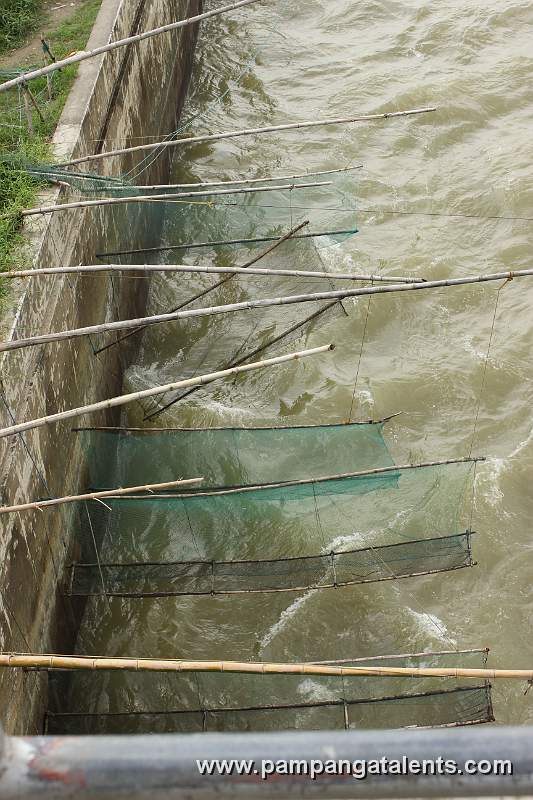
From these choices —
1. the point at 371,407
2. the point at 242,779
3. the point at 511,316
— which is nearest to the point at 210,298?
the point at 371,407

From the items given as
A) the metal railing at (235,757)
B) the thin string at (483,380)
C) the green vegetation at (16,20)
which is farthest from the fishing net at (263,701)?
the green vegetation at (16,20)

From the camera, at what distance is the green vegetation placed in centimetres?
981

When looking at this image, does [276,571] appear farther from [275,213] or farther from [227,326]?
[275,213]

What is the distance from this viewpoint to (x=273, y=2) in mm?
14633

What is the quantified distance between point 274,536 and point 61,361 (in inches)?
84.5

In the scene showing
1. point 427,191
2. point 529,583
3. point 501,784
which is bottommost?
point 529,583

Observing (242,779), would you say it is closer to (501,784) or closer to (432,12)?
(501,784)

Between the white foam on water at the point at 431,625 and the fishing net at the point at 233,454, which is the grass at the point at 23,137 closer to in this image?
the fishing net at the point at 233,454

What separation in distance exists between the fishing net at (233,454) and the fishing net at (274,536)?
1.14 feet

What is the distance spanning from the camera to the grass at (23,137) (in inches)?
262

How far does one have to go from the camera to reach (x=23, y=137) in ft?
25.8

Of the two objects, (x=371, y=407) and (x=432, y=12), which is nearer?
(x=371, y=407)

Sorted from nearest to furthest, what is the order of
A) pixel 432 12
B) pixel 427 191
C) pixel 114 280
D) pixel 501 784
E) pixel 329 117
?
pixel 501 784
pixel 114 280
pixel 427 191
pixel 329 117
pixel 432 12

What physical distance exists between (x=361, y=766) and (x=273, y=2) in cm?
1538
